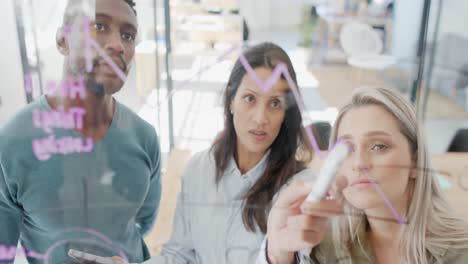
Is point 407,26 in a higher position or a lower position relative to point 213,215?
higher

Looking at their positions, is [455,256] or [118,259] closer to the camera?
[455,256]

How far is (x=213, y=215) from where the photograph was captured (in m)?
0.69

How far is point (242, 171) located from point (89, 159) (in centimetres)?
21

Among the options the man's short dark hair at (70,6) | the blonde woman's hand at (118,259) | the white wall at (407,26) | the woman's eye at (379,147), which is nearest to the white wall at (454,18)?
the white wall at (407,26)

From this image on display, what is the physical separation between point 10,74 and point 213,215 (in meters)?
0.35

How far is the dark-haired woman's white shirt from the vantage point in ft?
2.23

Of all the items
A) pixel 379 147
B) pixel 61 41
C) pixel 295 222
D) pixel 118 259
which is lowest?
pixel 118 259

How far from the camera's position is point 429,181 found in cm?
64

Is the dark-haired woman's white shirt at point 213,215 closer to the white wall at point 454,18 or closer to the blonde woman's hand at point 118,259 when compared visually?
the blonde woman's hand at point 118,259

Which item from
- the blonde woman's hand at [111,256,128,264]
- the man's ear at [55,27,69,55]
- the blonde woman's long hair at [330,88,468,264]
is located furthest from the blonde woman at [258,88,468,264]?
the man's ear at [55,27,69,55]

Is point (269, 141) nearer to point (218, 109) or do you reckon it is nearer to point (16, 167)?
point (218, 109)

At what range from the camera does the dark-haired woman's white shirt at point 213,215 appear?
68 cm

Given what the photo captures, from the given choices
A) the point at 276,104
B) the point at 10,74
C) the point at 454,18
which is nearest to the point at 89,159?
the point at 10,74

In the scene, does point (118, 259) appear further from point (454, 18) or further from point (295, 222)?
point (454, 18)
